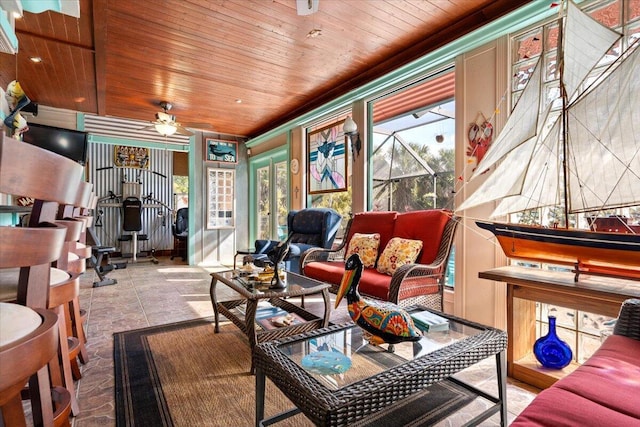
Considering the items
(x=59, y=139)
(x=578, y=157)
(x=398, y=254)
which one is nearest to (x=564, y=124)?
(x=578, y=157)

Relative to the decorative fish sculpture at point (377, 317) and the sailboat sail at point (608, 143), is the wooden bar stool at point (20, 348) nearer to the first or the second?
the decorative fish sculpture at point (377, 317)

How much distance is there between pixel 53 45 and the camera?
3178 mm

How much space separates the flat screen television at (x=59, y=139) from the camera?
486cm

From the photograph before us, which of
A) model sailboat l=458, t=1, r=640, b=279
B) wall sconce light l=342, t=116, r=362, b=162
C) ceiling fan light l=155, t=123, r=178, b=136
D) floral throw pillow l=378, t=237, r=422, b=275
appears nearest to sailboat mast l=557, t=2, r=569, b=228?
model sailboat l=458, t=1, r=640, b=279

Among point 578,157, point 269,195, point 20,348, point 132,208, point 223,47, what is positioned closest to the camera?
point 20,348

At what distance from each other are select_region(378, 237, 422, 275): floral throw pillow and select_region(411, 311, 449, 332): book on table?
39.7 inches

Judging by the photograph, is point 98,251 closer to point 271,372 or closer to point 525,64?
point 271,372

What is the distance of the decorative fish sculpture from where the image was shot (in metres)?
1.38

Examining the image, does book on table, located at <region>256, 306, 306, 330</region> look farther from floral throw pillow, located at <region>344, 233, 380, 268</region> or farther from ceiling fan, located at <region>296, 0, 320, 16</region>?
ceiling fan, located at <region>296, 0, 320, 16</region>

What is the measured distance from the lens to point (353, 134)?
412 cm

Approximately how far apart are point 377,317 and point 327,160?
3583 mm

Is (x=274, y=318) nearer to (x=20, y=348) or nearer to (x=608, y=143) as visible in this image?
(x=20, y=348)

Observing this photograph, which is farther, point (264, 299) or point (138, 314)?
point (138, 314)

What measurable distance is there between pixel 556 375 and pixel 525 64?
7.01 feet
